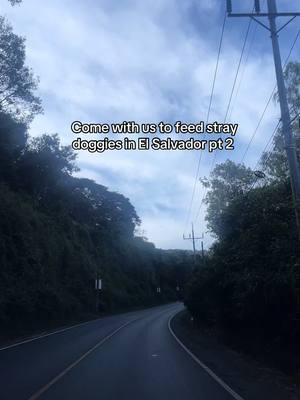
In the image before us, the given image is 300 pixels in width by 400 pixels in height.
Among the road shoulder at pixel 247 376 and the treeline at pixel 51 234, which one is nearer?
the road shoulder at pixel 247 376

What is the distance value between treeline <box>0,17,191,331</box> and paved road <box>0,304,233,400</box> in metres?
10.5

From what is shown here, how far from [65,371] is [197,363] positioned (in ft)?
14.1

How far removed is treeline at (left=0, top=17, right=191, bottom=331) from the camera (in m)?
31.8

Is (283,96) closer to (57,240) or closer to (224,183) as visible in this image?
(224,183)

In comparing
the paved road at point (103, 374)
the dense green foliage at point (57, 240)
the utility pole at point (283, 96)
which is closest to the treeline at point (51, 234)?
the dense green foliage at point (57, 240)

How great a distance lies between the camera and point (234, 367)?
15805 millimetres

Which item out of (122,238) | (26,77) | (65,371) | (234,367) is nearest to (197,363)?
(234,367)

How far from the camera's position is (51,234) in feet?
169

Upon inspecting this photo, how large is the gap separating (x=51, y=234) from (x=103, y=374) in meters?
38.7

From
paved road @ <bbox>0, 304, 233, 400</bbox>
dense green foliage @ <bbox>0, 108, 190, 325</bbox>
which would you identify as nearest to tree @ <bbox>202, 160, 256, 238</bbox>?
dense green foliage @ <bbox>0, 108, 190, 325</bbox>

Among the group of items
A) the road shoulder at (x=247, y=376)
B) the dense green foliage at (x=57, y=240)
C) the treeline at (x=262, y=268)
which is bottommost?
the road shoulder at (x=247, y=376)

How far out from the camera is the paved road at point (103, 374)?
35.9ft

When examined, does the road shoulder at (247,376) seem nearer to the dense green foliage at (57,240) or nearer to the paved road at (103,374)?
the paved road at (103,374)

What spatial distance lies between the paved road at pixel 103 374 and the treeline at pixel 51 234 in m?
10.5
